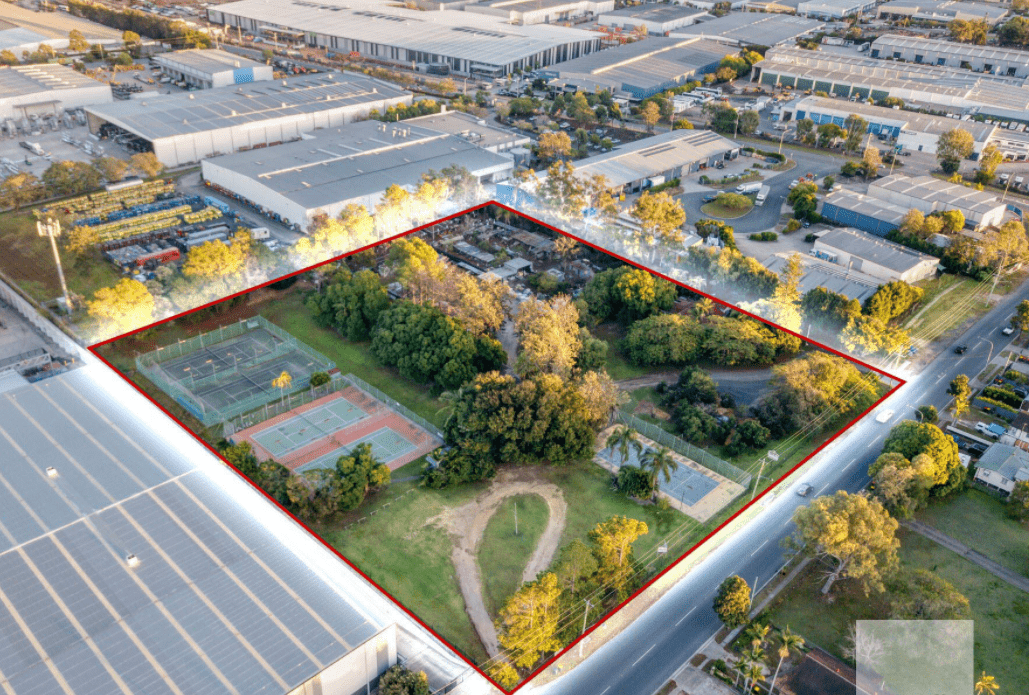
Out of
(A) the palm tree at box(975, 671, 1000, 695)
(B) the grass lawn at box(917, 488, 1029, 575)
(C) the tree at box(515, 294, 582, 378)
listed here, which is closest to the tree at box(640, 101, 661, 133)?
(C) the tree at box(515, 294, 582, 378)

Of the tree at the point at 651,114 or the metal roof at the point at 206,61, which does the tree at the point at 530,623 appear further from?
the metal roof at the point at 206,61

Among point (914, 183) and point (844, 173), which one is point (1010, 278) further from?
point (844, 173)

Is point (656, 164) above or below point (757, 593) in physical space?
above

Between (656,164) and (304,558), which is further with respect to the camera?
(656,164)

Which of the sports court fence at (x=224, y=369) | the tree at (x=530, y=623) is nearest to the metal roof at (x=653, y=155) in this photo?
the sports court fence at (x=224, y=369)

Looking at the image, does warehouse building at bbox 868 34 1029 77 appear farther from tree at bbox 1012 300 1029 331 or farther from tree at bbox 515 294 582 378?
tree at bbox 515 294 582 378

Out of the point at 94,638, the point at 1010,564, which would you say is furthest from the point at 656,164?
the point at 94,638
